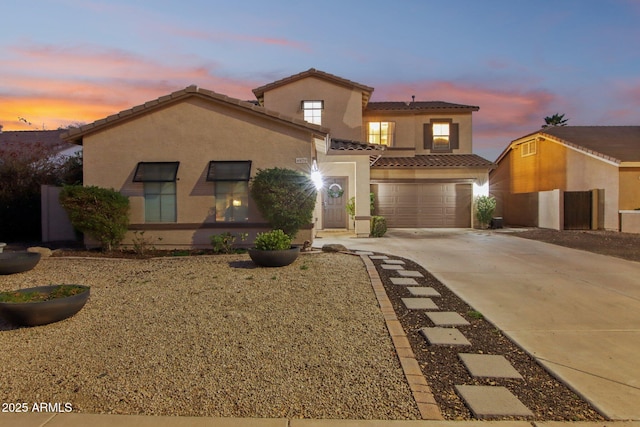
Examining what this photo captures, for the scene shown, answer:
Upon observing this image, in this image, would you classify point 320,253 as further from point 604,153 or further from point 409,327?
point 604,153

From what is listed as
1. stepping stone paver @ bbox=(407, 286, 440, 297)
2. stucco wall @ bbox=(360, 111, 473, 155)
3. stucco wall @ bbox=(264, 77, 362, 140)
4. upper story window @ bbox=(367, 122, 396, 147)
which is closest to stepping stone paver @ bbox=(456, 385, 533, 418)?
stepping stone paver @ bbox=(407, 286, 440, 297)

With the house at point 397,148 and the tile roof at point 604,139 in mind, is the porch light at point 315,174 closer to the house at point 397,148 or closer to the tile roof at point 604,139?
the house at point 397,148

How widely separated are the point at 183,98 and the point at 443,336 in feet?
31.7

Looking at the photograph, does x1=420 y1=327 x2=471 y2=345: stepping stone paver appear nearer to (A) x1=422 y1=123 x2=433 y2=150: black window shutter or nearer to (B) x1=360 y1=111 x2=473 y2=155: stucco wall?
(B) x1=360 y1=111 x2=473 y2=155: stucco wall

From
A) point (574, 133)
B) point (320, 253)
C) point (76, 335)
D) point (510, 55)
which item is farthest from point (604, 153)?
point (76, 335)

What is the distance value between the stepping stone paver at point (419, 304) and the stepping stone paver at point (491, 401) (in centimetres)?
244

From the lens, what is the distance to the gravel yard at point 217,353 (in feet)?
11.2

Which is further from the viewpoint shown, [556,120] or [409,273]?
[556,120]

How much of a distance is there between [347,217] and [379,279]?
31.0ft

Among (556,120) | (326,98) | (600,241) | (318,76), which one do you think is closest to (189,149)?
(326,98)

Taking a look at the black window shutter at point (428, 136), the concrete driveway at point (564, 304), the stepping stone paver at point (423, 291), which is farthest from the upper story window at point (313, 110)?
the stepping stone paver at point (423, 291)

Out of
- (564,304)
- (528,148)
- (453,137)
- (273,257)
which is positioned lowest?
(564,304)

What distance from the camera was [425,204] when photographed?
67.6ft

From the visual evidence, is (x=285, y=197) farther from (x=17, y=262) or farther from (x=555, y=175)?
(x=555, y=175)
